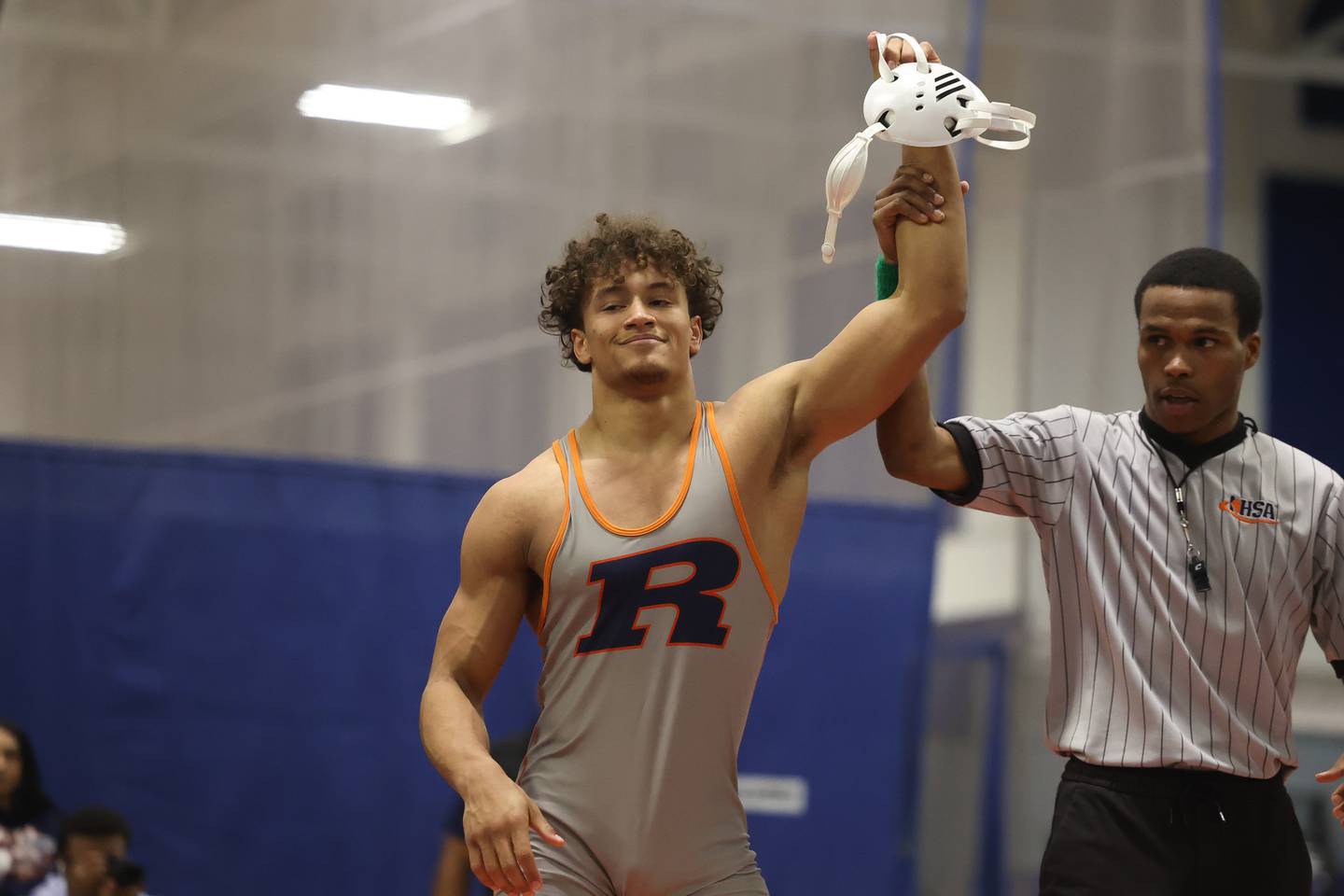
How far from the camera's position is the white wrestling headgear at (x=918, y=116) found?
8.32ft

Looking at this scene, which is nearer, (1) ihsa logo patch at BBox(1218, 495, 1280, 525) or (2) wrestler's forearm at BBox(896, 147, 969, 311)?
(2) wrestler's forearm at BBox(896, 147, 969, 311)

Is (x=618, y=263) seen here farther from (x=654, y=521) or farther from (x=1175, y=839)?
(x=1175, y=839)

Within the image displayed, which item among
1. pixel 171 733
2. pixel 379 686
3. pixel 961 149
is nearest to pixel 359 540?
pixel 379 686

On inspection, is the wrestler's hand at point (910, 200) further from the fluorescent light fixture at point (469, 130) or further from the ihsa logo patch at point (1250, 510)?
the fluorescent light fixture at point (469, 130)

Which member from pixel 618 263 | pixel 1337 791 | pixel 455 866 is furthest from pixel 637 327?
pixel 455 866

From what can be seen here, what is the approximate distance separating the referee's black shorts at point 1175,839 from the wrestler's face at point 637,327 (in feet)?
3.25

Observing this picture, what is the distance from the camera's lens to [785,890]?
5.62 metres

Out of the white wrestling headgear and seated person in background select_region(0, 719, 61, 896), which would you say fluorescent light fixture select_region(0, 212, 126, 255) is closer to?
seated person in background select_region(0, 719, 61, 896)

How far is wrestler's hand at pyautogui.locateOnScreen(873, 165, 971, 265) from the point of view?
259 centimetres

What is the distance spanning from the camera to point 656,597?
2.44m

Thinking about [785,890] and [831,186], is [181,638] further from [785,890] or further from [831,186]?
[831,186]

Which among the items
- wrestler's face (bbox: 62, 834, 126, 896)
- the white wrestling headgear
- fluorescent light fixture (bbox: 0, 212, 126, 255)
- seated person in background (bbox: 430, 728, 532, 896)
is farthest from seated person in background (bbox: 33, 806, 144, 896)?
the white wrestling headgear

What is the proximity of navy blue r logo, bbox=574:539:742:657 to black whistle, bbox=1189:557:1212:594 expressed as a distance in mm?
810

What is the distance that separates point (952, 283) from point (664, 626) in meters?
0.73
